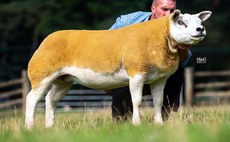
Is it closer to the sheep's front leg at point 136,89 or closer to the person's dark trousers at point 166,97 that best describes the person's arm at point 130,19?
the person's dark trousers at point 166,97

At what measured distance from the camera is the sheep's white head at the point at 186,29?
617 centimetres

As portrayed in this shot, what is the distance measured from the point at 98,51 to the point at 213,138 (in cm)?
276

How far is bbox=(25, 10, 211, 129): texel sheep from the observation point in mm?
6371

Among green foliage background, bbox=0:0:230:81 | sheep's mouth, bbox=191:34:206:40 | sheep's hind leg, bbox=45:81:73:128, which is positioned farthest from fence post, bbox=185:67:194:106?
sheep's mouth, bbox=191:34:206:40

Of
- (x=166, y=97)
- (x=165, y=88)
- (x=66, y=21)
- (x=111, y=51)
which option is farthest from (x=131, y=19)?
(x=66, y=21)

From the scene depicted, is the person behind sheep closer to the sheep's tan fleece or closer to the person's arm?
the person's arm

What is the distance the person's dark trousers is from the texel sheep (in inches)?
31.6

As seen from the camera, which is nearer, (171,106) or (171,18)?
(171,18)

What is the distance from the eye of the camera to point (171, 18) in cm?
635

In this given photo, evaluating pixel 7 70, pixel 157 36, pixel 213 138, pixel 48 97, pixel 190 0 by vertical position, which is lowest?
pixel 213 138

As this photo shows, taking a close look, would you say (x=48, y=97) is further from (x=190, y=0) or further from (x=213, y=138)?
(x=190, y=0)

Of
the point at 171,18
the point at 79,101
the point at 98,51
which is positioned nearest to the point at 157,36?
the point at 171,18

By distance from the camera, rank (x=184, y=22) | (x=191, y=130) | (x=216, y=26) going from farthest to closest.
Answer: (x=216, y=26)
(x=184, y=22)
(x=191, y=130)

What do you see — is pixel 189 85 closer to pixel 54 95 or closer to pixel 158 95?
pixel 54 95
